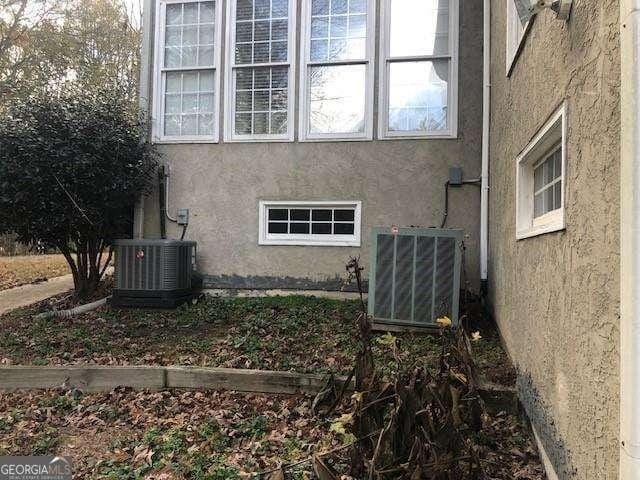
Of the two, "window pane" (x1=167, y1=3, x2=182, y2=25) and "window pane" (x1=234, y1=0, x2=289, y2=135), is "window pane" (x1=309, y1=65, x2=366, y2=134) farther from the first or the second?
"window pane" (x1=167, y1=3, x2=182, y2=25)

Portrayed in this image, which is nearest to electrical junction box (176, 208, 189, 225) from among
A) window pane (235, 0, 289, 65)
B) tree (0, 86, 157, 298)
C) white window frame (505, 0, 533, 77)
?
tree (0, 86, 157, 298)

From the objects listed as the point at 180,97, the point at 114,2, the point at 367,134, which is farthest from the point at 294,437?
the point at 114,2

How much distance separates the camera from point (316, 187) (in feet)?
21.9

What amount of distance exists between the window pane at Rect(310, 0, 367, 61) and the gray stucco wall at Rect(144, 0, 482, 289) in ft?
4.25

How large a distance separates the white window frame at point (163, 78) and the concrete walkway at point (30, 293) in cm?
331

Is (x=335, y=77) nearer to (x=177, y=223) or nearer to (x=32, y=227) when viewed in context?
(x=177, y=223)

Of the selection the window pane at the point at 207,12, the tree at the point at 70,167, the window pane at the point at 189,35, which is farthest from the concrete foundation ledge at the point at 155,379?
the window pane at the point at 207,12

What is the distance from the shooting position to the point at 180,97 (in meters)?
7.21

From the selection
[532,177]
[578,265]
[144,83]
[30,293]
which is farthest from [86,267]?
[578,265]

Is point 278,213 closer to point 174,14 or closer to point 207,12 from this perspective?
point 207,12

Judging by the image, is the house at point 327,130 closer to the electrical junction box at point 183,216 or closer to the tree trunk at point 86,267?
the electrical junction box at point 183,216

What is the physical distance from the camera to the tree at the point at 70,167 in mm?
5957

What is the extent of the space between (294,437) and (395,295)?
197cm

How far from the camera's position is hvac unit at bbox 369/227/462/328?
466 centimetres
